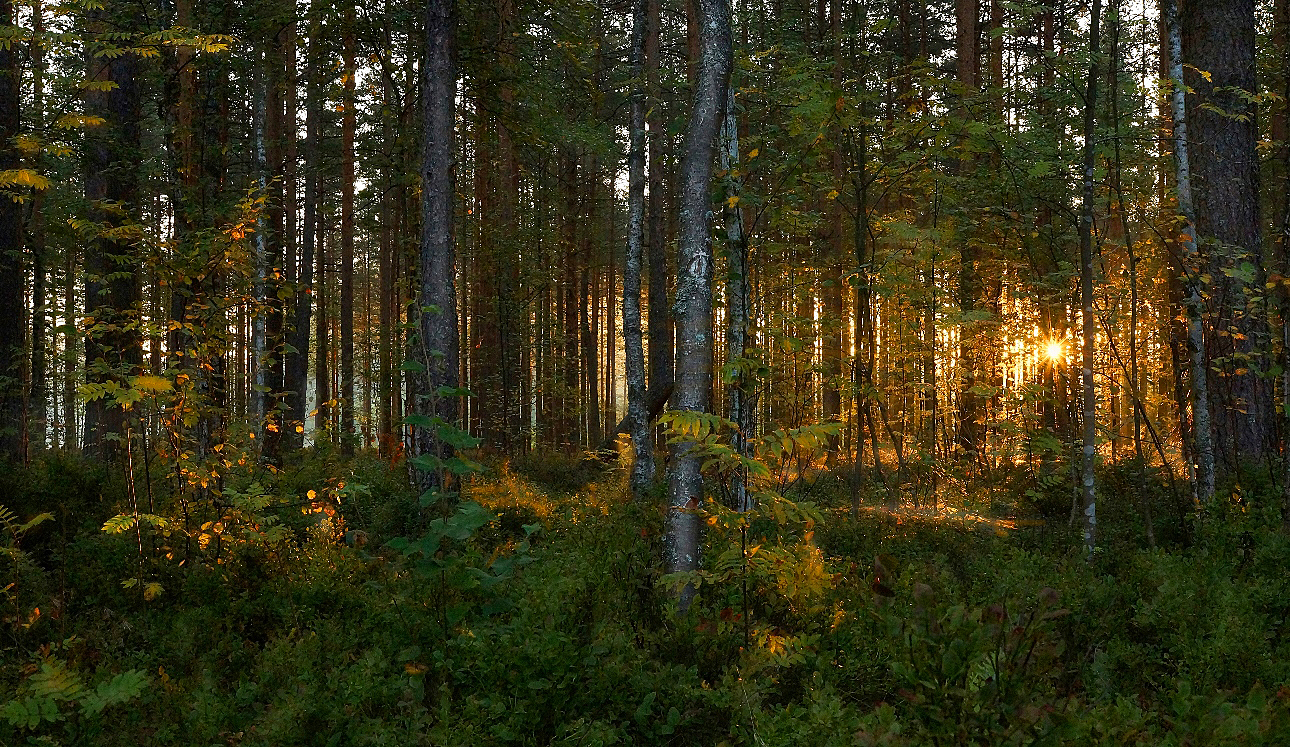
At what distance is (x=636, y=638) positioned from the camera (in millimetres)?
4344

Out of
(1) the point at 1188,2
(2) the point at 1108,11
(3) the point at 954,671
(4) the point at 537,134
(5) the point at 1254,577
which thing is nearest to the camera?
(3) the point at 954,671

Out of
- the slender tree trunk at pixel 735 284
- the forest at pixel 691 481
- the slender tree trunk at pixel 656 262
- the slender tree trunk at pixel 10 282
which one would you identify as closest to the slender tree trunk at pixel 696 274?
the forest at pixel 691 481

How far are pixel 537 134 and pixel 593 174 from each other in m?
13.2

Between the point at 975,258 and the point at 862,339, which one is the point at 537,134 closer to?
the point at 862,339

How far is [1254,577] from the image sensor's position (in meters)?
5.00

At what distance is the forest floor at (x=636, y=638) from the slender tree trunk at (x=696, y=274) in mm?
420

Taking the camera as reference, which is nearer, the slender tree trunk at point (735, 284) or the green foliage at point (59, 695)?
the green foliage at point (59, 695)

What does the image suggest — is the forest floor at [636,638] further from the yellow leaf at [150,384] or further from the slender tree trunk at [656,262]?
the slender tree trunk at [656,262]

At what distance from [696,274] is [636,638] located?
2.39 meters

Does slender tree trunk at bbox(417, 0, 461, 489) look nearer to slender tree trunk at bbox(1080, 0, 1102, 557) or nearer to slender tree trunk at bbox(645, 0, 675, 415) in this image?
slender tree trunk at bbox(645, 0, 675, 415)

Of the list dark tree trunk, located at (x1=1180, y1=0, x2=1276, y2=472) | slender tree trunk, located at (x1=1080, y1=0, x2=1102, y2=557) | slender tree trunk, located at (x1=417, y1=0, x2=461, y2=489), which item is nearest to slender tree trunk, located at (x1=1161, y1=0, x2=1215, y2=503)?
dark tree trunk, located at (x1=1180, y1=0, x2=1276, y2=472)

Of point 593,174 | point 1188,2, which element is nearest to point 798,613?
point 1188,2

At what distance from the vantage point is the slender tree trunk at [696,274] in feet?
15.8

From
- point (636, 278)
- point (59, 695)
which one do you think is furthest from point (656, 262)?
point (59, 695)
